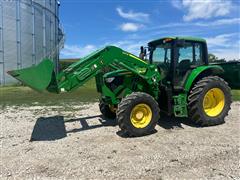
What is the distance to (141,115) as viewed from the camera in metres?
7.69

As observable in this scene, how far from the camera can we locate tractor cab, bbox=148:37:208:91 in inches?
330

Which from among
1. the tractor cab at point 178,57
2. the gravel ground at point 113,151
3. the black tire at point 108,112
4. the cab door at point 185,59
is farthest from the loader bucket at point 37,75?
the cab door at point 185,59

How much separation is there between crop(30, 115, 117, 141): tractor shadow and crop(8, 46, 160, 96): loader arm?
3.89ft

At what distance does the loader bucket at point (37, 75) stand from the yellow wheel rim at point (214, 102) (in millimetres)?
4458

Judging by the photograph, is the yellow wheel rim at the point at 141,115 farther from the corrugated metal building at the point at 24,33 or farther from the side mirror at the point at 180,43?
the corrugated metal building at the point at 24,33

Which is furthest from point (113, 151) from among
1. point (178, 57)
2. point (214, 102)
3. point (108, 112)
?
point (214, 102)

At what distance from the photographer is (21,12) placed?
106 feet

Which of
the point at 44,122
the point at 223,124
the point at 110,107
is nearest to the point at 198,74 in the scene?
the point at 223,124

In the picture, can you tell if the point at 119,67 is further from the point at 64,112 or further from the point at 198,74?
the point at 64,112

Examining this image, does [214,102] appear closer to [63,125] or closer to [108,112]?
[108,112]

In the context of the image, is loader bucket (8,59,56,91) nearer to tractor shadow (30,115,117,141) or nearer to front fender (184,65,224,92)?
tractor shadow (30,115,117,141)

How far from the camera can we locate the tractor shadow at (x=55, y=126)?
25.2ft

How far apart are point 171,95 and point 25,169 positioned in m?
4.45

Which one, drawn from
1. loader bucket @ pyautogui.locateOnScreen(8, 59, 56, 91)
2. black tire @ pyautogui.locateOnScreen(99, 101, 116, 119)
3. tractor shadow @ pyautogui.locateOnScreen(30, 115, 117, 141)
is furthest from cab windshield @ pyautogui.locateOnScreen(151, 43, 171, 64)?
loader bucket @ pyautogui.locateOnScreen(8, 59, 56, 91)
